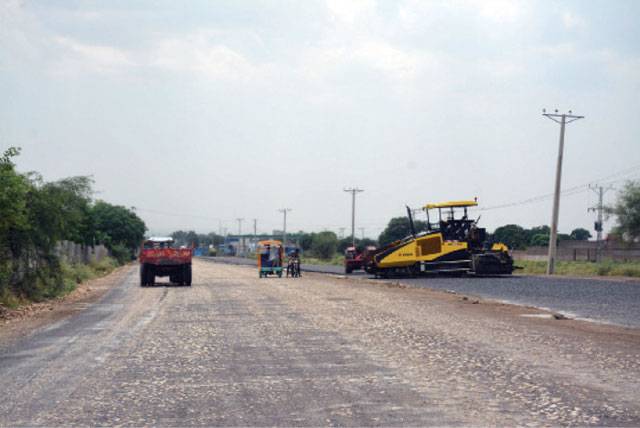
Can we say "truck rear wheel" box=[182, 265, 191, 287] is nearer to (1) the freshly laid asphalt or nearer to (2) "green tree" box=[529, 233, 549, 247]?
(1) the freshly laid asphalt

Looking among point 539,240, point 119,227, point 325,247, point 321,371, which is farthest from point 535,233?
point 321,371

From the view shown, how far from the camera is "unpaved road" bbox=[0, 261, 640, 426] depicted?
25.9ft

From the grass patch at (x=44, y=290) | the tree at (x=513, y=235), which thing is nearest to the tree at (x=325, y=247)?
the tree at (x=513, y=235)

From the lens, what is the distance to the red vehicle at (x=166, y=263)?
3503cm

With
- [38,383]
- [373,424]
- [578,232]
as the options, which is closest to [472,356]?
[373,424]

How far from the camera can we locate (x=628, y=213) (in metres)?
79.3

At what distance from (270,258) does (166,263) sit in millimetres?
11563

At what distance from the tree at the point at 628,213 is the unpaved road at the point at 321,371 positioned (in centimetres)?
6511

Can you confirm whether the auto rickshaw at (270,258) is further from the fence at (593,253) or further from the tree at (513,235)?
the tree at (513,235)

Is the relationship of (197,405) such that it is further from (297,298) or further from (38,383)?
(297,298)

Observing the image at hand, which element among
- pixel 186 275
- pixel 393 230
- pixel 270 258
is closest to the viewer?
pixel 186 275

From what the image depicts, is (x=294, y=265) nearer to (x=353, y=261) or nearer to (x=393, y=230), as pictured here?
(x=353, y=261)

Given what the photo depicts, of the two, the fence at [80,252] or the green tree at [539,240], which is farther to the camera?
the green tree at [539,240]

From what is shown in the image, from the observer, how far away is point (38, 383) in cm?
973
